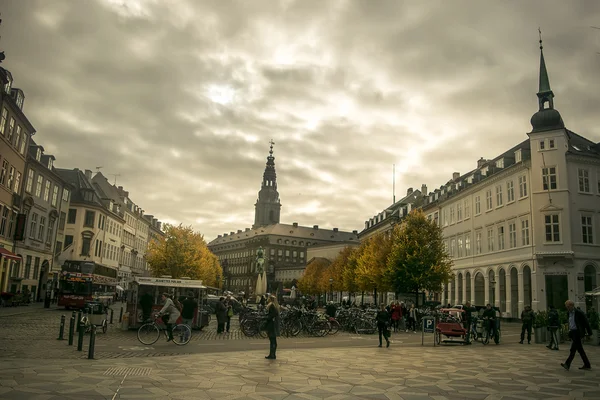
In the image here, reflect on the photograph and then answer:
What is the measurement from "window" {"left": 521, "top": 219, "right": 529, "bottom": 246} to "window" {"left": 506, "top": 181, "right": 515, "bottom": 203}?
2.90m

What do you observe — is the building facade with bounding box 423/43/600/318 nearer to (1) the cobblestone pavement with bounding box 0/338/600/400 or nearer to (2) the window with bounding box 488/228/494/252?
(2) the window with bounding box 488/228/494/252

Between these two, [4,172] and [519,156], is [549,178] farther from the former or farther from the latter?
[4,172]

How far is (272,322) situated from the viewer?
15.4 metres

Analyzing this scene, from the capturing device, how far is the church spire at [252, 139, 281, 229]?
182375mm

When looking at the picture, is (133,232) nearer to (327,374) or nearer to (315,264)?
(315,264)

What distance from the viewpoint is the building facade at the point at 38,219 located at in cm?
4469

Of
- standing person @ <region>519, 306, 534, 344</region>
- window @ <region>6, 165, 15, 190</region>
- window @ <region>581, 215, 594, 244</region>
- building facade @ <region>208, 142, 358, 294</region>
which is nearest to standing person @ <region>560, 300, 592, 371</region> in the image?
standing person @ <region>519, 306, 534, 344</region>

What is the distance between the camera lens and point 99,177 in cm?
8625

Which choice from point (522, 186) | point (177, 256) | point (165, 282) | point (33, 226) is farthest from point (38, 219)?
point (522, 186)

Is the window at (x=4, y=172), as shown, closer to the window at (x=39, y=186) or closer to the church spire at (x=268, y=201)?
the window at (x=39, y=186)

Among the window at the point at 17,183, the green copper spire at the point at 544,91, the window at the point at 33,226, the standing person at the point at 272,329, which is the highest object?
the green copper spire at the point at 544,91

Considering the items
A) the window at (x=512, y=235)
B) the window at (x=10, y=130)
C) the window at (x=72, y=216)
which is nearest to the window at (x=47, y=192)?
the window at (x=10, y=130)

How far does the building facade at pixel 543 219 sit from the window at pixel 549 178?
75mm

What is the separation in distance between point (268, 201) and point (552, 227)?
480 ft
